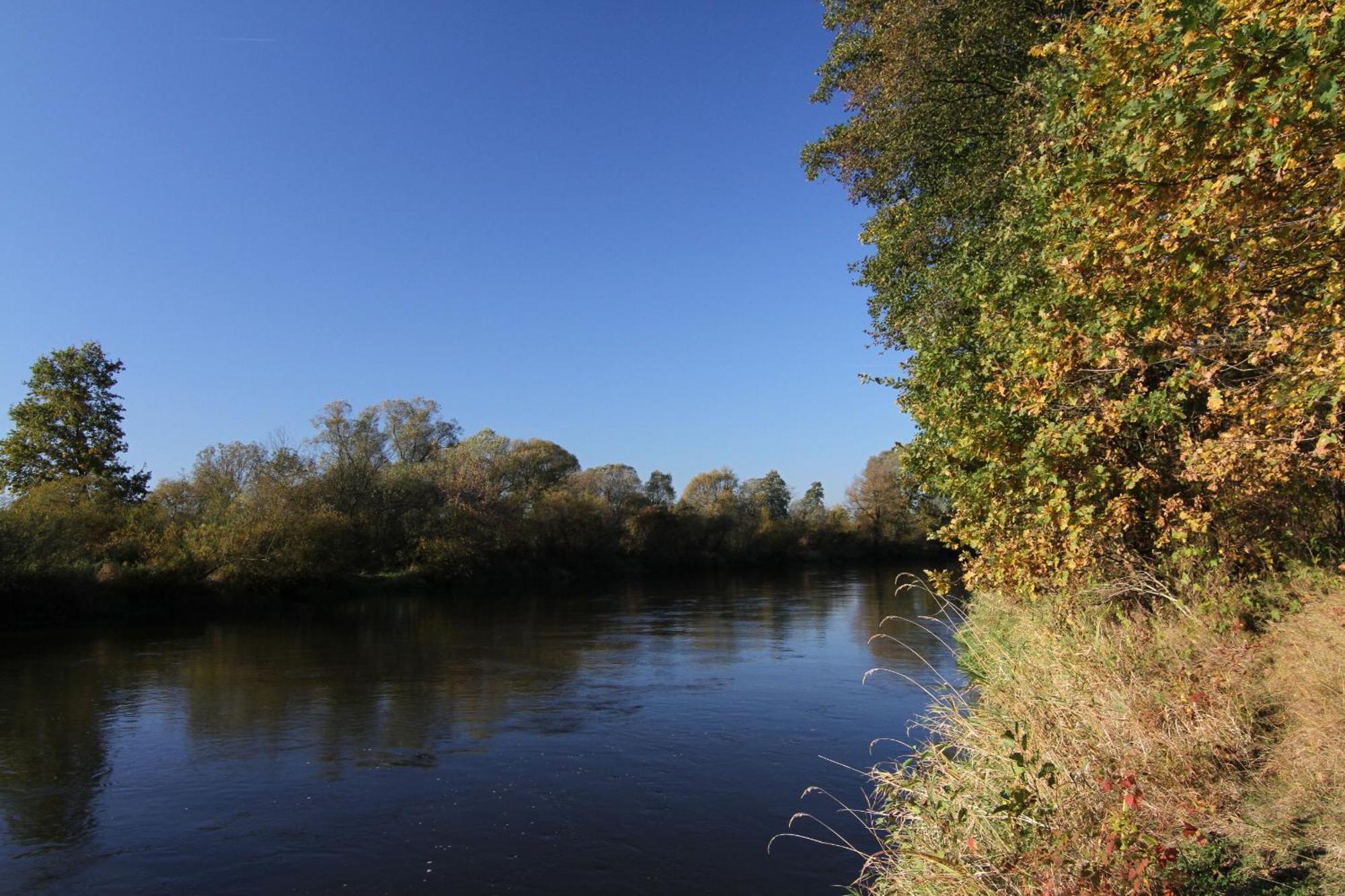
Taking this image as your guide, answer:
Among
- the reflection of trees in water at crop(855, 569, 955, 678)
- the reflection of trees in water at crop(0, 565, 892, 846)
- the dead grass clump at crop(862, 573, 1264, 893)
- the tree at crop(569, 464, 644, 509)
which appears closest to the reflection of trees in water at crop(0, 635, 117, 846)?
the reflection of trees in water at crop(0, 565, 892, 846)

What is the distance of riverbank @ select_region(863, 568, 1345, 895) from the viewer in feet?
15.5

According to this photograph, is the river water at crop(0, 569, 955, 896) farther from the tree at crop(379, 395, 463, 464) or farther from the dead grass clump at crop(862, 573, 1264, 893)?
the tree at crop(379, 395, 463, 464)

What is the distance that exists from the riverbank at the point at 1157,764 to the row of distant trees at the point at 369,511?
4.57 m

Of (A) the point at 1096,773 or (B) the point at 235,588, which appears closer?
(A) the point at 1096,773

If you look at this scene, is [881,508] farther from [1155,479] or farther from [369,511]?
[1155,479]

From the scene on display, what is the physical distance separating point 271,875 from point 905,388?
11.5 m

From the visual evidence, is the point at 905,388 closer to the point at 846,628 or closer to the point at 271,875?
the point at 271,875

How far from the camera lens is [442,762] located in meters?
12.4

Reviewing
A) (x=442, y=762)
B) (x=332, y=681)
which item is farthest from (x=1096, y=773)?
(x=332, y=681)

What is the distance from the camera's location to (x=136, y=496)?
44.2 meters

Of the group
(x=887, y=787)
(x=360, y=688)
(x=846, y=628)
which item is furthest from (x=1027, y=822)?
(x=846, y=628)

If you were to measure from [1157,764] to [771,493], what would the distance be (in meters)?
92.2

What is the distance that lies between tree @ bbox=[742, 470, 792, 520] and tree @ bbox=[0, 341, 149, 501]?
59.7m

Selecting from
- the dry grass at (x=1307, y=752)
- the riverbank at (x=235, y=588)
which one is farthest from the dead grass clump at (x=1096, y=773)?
the riverbank at (x=235, y=588)
